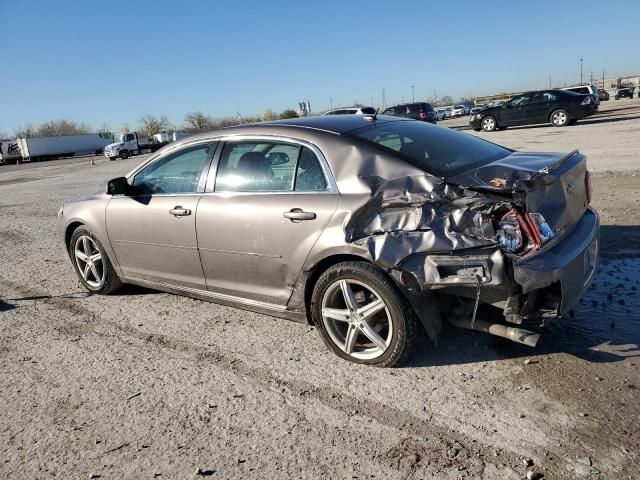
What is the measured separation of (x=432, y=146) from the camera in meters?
3.83

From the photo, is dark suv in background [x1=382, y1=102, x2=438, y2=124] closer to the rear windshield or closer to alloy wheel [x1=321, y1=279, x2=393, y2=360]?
the rear windshield

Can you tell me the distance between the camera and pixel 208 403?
326 cm

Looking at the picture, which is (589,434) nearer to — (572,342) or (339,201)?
(572,342)

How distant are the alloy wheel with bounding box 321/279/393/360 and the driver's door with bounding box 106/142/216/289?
4.39 ft

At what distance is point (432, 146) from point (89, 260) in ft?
12.2

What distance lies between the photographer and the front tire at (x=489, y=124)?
985 inches

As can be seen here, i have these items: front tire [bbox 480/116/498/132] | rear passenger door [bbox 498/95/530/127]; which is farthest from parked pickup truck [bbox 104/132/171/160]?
rear passenger door [bbox 498/95/530/127]

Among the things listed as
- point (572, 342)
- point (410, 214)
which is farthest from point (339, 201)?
point (572, 342)

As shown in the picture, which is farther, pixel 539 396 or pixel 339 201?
pixel 339 201

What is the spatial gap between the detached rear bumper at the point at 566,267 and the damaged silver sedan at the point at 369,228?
1 cm

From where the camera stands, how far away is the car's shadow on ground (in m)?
3.44

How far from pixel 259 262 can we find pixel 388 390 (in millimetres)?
1338

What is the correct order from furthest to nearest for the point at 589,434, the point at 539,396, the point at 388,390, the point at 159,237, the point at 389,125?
the point at 159,237 → the point at 389,125 → the point at 388,390 → the point at 539,396 → the point at 589,434

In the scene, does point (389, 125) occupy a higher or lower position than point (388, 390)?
higher
